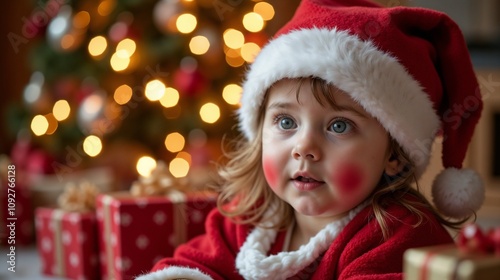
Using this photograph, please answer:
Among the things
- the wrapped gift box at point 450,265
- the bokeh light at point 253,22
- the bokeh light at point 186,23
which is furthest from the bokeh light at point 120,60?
the wrapped gift box at point 450,265

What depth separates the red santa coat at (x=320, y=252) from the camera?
1023 millimetres

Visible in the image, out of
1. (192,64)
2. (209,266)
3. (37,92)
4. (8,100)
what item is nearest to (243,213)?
(209,266)

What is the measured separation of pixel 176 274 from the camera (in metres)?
1.08

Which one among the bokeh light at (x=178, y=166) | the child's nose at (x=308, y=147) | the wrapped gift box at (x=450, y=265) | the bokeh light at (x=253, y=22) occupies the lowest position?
the bokeh light at (x=178, y=166)

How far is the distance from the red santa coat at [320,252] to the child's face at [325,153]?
0.05m

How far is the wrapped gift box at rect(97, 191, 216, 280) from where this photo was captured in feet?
4.55

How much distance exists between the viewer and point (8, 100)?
3.17 m

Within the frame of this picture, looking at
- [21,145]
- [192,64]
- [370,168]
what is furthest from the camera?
[21,145]

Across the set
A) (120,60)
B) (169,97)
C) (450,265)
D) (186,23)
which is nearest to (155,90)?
(169,97)

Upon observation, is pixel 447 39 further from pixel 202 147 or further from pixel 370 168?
pixel 202 147

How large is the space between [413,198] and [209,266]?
383mm

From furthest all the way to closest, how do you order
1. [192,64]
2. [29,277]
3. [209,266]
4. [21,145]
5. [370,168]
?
[21,145], [192,64], [29,277], [209,266], [370,168]

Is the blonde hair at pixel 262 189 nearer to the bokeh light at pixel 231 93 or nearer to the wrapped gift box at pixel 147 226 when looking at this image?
the wrapped gift box at pixel 147 226

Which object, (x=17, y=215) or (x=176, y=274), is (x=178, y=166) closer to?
(x=17, y=215)
